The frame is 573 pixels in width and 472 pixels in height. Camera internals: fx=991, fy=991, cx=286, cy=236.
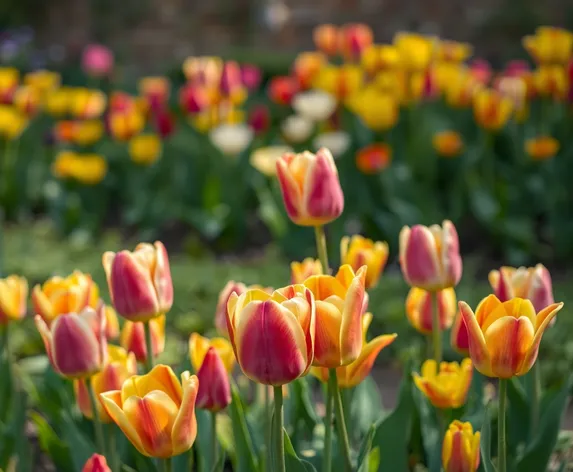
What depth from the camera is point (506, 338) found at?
1.43 metres

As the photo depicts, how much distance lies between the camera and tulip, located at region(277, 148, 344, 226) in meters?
1.79

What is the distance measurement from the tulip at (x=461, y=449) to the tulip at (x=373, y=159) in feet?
9.61

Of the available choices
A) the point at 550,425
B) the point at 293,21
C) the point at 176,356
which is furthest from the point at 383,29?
the point at 550,425

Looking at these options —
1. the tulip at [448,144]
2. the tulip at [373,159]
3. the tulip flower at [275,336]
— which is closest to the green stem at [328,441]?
the tulip flower at [275,336]

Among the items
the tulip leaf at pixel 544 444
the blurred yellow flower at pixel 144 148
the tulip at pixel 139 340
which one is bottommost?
the tulip leaf at pixel 544 444

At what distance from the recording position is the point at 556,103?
5.38 m

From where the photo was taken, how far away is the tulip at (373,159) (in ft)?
14.8

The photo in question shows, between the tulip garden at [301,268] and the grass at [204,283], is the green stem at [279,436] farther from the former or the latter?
the grass at [204,283]

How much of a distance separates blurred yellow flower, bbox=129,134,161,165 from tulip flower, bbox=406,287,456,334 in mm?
3329

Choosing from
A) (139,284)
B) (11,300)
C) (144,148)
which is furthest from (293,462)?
(144,148)

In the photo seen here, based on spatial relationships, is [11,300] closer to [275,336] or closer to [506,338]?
[275,336]

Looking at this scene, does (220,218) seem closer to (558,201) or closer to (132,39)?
(558,201)

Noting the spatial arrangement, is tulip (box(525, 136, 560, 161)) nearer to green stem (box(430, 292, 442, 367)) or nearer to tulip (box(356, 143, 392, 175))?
tulip (box(356, 143, 392, 175))

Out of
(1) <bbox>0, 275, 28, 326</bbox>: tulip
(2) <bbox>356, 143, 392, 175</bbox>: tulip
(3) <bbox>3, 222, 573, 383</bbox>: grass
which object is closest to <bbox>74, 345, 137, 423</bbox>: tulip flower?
(1) <bbox>0, 275, 28, 326</bbox>: tulip
